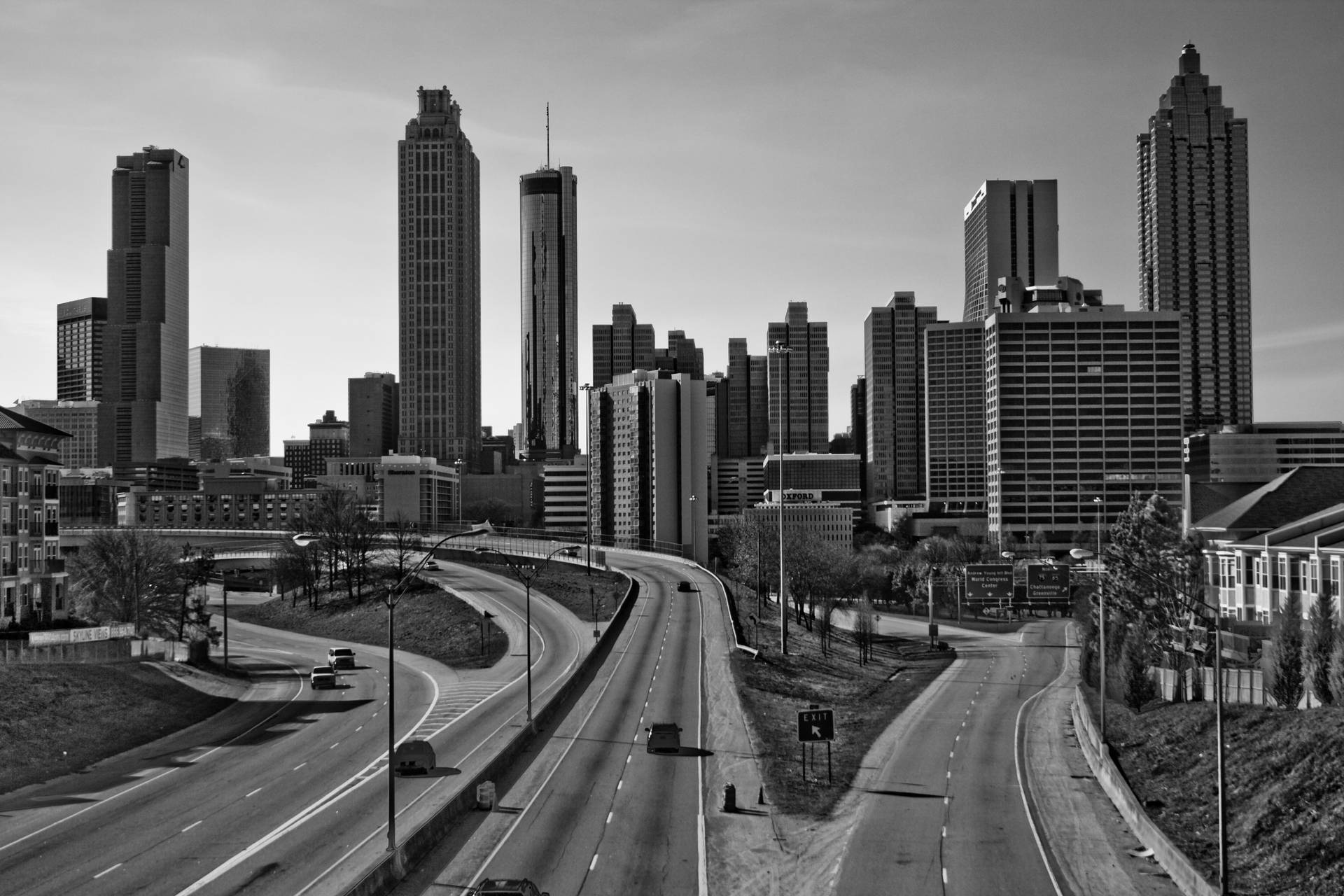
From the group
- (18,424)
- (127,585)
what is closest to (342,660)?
(127,585)

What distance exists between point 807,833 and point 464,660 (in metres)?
51.4

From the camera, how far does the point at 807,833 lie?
139 feet

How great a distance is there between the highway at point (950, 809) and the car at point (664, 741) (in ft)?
28.0

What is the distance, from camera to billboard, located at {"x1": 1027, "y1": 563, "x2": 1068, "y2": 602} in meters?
109

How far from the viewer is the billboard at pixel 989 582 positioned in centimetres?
11112

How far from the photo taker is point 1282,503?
266ft

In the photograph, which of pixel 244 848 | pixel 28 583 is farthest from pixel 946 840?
pixel 28 583

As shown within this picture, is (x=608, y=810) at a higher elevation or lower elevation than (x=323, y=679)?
higher

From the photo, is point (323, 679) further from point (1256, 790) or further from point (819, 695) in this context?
point (1256, 790)

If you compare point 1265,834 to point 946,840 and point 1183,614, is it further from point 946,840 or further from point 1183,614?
point 1183,614

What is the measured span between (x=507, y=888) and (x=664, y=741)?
76.1 feet

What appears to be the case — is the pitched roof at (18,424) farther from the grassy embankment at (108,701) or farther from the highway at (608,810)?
the highway at (608,810)

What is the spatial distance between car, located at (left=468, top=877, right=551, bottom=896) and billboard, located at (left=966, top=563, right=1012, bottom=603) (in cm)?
8466

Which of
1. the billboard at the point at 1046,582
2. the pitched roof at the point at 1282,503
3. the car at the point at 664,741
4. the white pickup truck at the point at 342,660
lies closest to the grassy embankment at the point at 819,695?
the car at the point at 664,741
